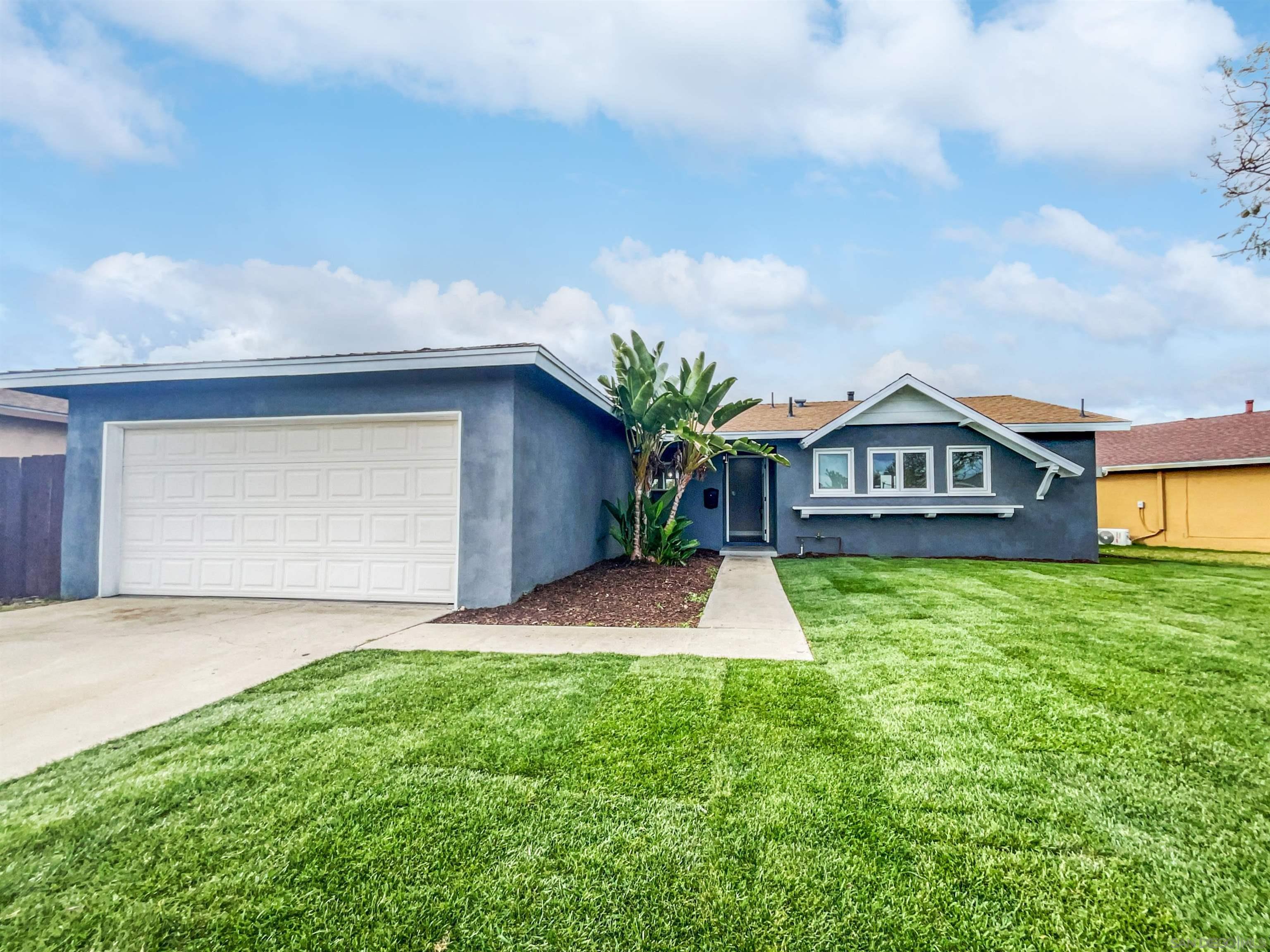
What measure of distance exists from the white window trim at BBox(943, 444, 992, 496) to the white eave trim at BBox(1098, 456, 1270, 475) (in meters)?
7.40

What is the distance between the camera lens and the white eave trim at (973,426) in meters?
11.3

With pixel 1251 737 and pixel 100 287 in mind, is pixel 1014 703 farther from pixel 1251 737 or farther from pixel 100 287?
pixel 100 287

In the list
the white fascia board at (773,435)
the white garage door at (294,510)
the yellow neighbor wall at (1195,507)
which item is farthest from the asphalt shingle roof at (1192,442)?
the white garage door at (294,510)

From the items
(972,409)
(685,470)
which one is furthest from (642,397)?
(972,409)

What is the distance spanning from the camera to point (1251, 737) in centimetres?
301

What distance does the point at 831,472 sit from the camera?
40.5 feet

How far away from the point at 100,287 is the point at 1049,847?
19.0 m

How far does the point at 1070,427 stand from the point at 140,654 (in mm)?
14951

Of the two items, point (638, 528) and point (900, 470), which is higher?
point (900, 470)

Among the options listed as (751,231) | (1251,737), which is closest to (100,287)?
(751,231)

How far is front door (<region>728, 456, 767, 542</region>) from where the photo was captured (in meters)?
15.2

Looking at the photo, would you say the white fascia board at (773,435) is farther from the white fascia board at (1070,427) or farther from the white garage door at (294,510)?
the white garage door at (294,510)

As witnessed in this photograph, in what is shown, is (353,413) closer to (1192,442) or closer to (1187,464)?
(1187,464)

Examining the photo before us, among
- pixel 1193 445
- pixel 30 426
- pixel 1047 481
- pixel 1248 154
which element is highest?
pixel 1248 154
